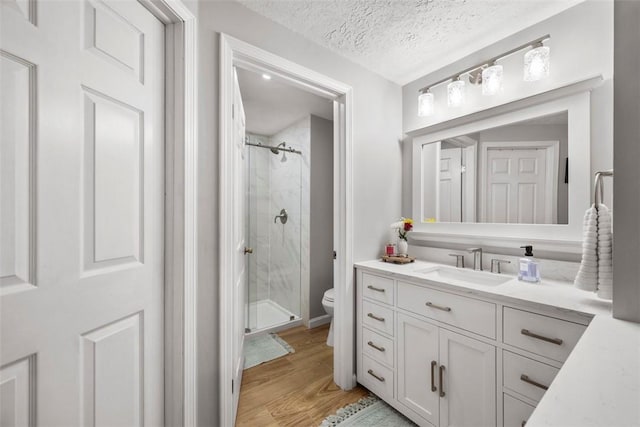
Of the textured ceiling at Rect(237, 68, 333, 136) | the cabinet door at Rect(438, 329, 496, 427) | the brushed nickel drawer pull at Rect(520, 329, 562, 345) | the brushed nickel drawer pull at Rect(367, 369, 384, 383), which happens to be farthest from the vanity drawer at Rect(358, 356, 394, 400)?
the textured ceiling at Rect(237, 68, 333, 136)

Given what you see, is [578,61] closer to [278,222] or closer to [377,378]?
[377,378]

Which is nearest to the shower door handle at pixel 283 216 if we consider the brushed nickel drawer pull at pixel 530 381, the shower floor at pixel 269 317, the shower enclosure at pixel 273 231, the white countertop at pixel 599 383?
the shower enclosure at pixel 273 231

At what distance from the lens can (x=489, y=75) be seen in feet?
5.39

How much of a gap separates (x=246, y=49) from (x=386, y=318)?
1.77 metres

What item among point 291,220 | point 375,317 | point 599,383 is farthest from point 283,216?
point 599,383

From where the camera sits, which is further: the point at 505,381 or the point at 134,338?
the point at 505,381

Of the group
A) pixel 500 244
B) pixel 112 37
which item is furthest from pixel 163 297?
pixel 500 244

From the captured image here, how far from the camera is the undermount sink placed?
1558 millimetres

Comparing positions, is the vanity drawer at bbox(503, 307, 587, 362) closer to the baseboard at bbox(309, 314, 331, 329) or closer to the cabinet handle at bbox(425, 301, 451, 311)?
the cabinet handle at bbox(425, 301, 451, 311)

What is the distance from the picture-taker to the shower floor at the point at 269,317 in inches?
108

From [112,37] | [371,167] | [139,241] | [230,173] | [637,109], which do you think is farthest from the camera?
[371,167]

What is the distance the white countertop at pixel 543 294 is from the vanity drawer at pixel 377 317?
0.90 feet

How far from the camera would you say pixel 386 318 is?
5.47ft

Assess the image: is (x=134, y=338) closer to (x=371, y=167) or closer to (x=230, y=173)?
(x=230, y=173)
